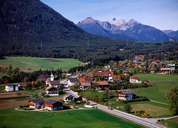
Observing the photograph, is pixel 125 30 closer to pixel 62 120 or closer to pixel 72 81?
pixel 72 81

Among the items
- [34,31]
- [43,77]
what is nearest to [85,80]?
[43,77]

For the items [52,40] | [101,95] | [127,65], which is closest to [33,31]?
[52,40]

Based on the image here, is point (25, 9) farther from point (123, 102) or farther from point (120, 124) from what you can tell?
point (120, 124)

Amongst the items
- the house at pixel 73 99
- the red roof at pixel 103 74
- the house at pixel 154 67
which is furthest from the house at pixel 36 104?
the house at pixel 154 67

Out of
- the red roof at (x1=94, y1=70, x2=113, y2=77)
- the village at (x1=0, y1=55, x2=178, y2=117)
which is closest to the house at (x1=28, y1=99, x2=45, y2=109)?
the village at (x1=0, y1=55, x2=178, y2=117)

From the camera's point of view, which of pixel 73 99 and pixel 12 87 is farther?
pixel 12 87

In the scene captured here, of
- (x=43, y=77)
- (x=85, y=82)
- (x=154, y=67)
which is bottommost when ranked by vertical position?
(x=85, y=82)
